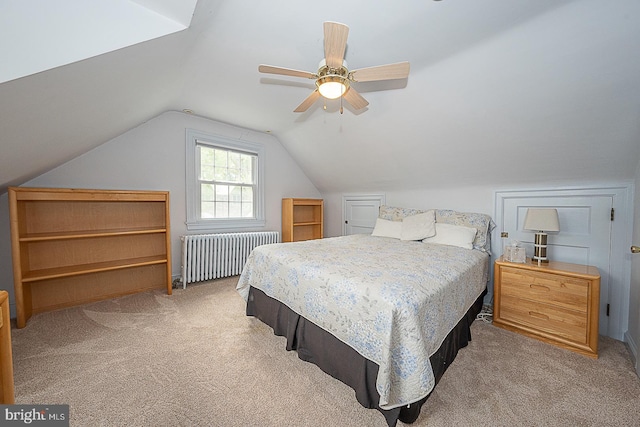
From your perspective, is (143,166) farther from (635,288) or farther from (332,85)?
(635,288)

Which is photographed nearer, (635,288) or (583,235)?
(635,288)

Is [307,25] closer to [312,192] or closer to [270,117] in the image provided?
[270,117]

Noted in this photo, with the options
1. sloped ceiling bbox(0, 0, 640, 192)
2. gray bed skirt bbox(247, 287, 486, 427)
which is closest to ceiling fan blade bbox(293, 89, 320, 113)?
sloped ceiling bbox(0, 0, 640, 192)

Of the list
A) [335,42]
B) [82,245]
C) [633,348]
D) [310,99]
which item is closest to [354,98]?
[310,99]

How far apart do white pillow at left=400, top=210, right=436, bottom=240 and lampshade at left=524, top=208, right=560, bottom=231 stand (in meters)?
0.89

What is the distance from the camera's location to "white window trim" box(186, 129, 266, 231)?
3.33 meters

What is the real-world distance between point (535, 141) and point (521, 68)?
2.63 feet

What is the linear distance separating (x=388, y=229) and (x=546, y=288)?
1701 millimetres

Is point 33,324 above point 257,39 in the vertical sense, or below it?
below

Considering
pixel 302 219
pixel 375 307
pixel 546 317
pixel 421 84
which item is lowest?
pixel 546 317

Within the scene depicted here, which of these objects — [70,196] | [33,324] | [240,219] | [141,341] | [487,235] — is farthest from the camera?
[240,219]

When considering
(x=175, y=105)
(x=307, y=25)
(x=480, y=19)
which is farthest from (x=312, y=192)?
(x=480, y=19)

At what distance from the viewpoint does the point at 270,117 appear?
328 centimetres

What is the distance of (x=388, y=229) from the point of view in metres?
3.35
